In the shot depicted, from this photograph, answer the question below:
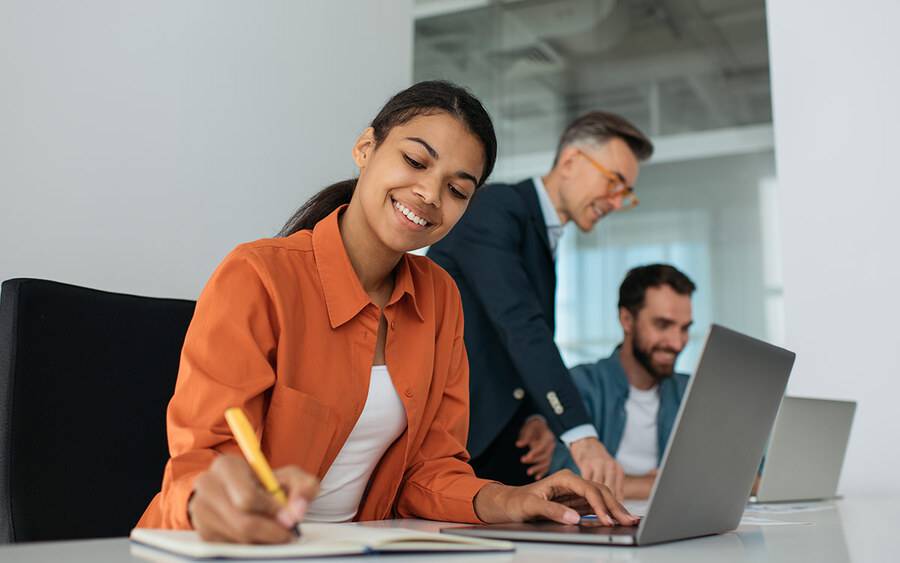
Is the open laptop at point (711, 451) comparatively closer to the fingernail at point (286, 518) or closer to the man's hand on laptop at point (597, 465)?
the fingernail at point (286, 518)

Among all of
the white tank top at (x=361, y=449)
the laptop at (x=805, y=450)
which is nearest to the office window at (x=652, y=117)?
the laptop at (x=805, y=450)

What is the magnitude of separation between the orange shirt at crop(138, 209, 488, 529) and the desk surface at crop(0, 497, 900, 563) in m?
0.11

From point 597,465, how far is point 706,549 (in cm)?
85

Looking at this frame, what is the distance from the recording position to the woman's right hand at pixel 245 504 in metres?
0.69

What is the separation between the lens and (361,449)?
129 centimetres

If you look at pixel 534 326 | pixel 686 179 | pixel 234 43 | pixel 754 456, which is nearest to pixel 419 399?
pixel 754 456

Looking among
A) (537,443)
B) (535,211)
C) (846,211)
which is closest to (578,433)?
(537,443)

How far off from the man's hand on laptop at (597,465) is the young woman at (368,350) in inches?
15.7

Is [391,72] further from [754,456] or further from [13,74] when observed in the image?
[754,456]

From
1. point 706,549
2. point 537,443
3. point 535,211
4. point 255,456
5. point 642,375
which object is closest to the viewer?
point 255,456

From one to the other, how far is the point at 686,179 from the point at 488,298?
3524 mm

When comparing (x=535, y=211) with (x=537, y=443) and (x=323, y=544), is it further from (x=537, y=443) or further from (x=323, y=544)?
(x=323, y=544)

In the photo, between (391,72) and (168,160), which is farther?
(391,72)

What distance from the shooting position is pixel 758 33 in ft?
16.5
